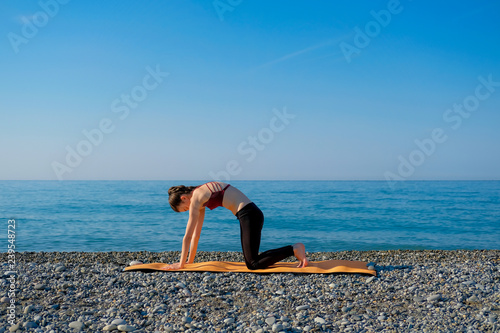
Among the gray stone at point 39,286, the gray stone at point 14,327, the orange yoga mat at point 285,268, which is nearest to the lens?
the gray stone at point 14,327

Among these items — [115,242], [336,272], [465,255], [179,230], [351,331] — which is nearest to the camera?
[351,331]

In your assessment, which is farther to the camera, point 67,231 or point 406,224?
point 406,224

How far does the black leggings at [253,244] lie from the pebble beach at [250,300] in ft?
0.81

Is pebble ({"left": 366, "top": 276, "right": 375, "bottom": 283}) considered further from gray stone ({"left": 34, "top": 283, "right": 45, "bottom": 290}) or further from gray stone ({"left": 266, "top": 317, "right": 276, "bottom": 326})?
gray stone ({"left": 34, "top": 283, "right": 45, "bottom": 290})

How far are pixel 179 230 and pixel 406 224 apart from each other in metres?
10.8

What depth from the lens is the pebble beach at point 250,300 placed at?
385 centimetres

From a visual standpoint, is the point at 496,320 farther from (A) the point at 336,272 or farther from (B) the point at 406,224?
(B) the point at 406,224

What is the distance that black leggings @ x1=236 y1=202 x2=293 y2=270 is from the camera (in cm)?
572

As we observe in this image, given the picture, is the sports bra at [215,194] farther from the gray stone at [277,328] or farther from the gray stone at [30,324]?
the gray stone at [30,324]

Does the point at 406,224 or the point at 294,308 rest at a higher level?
the point at 294,308

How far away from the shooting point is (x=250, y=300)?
459 centimetres

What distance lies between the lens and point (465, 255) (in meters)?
8.28

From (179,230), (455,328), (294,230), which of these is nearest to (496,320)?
(455,328)

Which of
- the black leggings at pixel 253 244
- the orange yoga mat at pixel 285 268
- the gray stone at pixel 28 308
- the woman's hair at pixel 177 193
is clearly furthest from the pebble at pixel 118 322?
the black leggings at pixel 253 244
